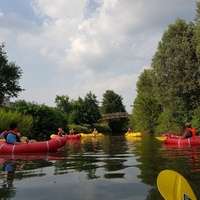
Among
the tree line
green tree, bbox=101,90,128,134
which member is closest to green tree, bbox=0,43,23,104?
the tree line

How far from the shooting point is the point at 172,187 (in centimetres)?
373

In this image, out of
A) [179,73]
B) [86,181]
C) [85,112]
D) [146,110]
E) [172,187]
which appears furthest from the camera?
[85,112]

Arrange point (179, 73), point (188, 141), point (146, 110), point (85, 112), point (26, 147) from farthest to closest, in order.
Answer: point (85, 112) < point (146, 110) < point (179, 73) < point (188, 141) < point (26, 147)

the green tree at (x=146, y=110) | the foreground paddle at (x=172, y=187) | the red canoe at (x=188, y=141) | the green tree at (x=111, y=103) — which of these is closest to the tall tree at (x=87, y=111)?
the green tree at (x=111, y=103)

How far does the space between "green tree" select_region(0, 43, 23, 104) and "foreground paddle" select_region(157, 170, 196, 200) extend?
90.0ft

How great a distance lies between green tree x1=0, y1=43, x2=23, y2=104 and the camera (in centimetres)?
2934

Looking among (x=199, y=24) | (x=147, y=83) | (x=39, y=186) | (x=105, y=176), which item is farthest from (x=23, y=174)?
(x=147, y=83)

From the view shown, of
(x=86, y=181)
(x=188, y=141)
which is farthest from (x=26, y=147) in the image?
(x=188, y=141)

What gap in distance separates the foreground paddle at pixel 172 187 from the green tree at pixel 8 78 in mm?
27441

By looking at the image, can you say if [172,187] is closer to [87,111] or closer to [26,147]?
[26,147]

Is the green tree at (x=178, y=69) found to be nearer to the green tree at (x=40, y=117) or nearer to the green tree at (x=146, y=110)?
the green tree at (x=146, y=110)

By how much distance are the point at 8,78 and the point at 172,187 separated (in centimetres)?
2823

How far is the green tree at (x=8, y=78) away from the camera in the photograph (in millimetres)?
29344

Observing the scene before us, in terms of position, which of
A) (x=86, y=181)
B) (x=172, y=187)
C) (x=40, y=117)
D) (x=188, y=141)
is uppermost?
(x=40, y=117)
